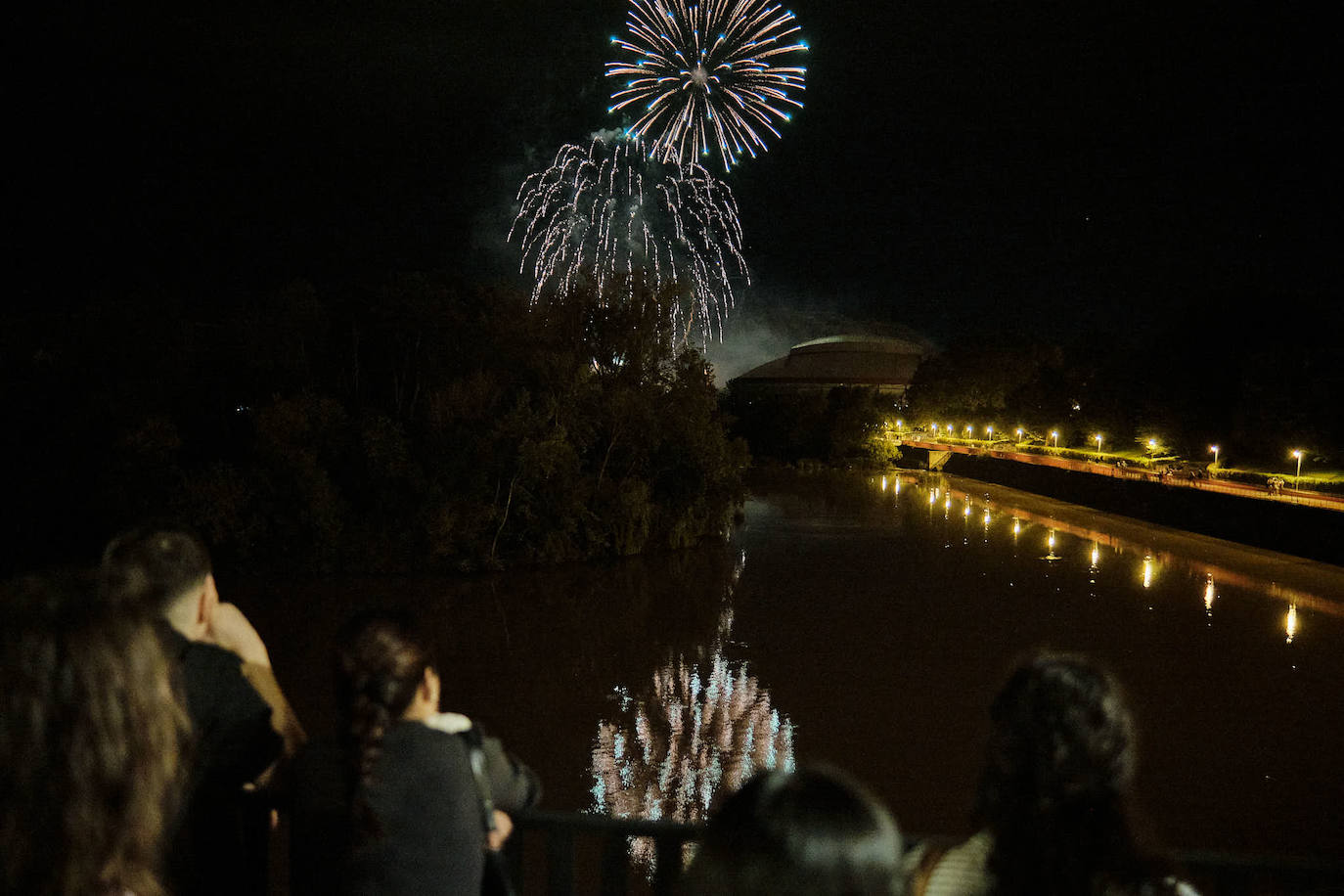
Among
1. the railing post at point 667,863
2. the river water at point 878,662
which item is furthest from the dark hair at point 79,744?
the river water at point 878,662

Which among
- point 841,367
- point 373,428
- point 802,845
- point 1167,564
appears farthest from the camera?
point 841,367

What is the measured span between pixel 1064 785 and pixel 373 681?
4.18 feet

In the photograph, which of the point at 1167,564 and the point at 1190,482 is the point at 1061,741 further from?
the point at 1190,482

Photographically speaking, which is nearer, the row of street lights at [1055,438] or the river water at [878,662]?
the river water at [878,662]

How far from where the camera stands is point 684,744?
11.0m

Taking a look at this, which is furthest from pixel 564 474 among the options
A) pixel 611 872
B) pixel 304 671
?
pixel 611 872

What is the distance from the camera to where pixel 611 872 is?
2.54m

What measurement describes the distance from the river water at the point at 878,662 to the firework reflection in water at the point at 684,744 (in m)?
0.04

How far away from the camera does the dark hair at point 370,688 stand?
2.01 meters

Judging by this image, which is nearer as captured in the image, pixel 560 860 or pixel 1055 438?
pixel 560 860

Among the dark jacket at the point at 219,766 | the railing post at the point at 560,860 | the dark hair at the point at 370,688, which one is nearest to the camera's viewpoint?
the dark hair at the point at 370,688

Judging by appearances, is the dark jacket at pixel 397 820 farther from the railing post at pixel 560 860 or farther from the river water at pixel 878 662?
the river water at pixel 878 662

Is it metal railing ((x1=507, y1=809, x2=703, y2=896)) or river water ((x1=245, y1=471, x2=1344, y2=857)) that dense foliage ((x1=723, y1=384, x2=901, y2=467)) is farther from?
metal railing ((x1=507, y1=809, x2=703, y2=896))

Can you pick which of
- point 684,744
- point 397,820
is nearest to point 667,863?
point 397,820
